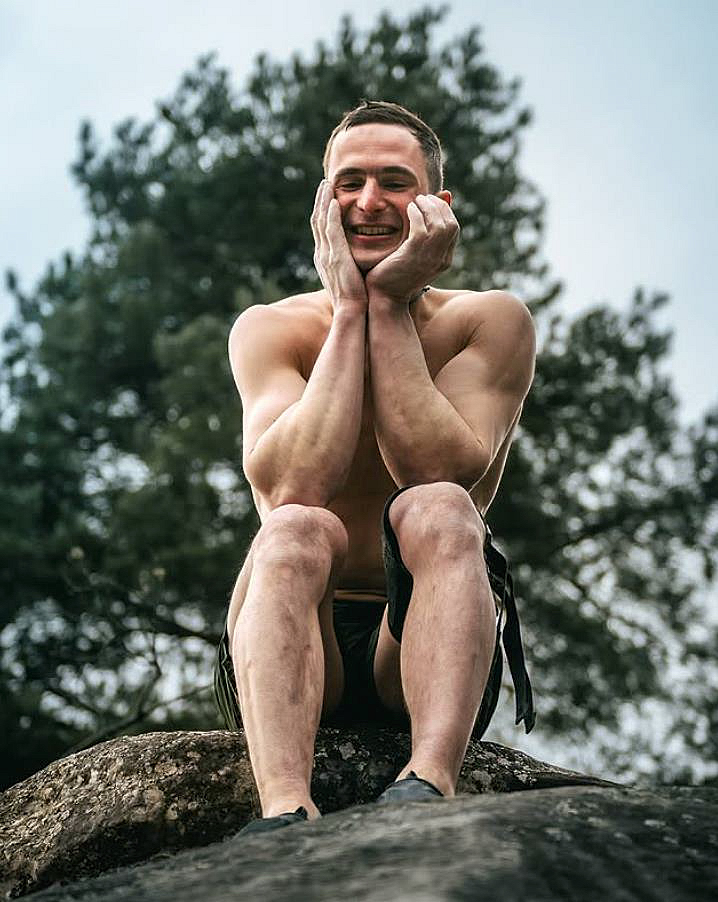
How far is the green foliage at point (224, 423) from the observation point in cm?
834

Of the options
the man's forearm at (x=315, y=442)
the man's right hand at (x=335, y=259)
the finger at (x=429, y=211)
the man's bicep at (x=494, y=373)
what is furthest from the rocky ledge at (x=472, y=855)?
the finger at (x=429, y=211)

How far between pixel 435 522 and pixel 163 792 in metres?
0.82

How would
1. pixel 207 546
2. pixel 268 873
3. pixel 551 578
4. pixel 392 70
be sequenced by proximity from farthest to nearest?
pixel 392 70 < pixel 551 578 < pixel 207 546 < pixel 268 873

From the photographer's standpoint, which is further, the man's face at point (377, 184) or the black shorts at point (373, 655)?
the man's face at point (377, 184)

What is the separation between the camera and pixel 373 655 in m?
2.42

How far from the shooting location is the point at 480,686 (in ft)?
6.59

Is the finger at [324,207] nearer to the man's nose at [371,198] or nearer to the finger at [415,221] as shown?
the man's nose at [371,198]

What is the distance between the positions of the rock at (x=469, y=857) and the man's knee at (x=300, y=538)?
67cm

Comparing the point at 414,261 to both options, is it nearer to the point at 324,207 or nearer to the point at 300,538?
the point at 324,207

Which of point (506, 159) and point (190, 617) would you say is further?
point (506, 159)

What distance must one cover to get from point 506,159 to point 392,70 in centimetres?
141

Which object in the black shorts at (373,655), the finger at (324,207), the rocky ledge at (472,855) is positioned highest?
the finger at (324,207)

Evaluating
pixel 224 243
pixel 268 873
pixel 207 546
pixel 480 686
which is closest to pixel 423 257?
pixel 480 686

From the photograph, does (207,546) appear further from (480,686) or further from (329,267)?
(480,686)
